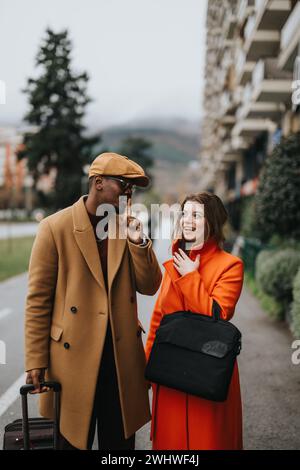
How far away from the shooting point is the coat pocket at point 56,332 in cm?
239

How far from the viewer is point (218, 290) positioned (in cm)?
240

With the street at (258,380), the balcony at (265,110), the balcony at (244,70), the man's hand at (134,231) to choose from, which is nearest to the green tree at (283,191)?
the street at (258,380)

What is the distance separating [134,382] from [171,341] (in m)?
0.35

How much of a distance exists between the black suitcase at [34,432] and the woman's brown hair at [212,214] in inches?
41.7

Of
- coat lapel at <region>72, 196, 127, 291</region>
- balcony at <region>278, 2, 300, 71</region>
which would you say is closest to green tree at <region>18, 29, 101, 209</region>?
balcony at <region>278, 2, 300, 71</region>

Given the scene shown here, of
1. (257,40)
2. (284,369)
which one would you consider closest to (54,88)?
(257,40)

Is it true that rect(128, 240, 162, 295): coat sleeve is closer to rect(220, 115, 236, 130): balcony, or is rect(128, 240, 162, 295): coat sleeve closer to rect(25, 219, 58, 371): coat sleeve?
rect(25, 219, 58, 371): coat sleeve

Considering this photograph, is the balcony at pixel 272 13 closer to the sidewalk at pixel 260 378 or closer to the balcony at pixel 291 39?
the balcony at pixel 291 39

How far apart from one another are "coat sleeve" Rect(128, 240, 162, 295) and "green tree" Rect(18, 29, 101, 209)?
3013 cm

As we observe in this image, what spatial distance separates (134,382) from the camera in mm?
2500

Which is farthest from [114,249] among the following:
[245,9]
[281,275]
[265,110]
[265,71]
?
[245,9]

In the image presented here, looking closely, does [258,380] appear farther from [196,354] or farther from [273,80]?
[273,80]

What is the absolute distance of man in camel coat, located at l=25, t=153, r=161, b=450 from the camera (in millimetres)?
2377

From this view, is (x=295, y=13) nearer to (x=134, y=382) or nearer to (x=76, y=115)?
(x=134, y=382)
